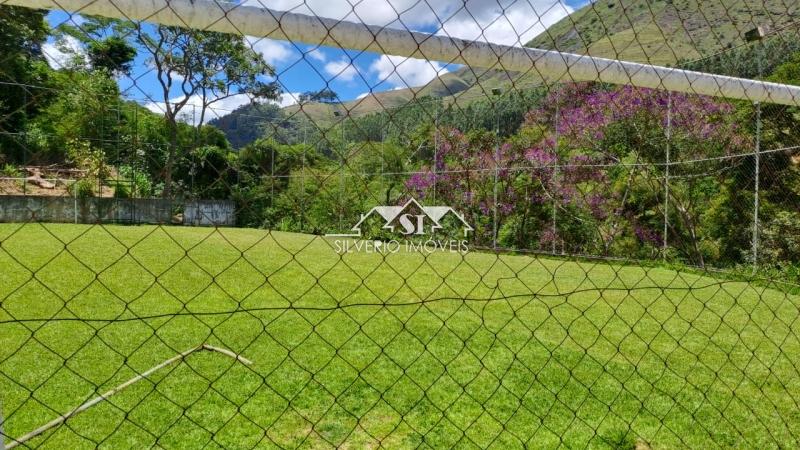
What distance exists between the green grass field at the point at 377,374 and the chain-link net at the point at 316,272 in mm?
19

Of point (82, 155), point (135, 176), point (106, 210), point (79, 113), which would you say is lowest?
point (106, 210)

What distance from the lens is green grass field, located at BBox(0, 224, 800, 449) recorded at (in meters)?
2.09

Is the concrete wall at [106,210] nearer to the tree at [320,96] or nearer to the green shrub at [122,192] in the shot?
the green shrub at [122,192]

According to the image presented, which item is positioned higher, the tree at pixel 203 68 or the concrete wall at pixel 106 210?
the tree at pixel 203 68

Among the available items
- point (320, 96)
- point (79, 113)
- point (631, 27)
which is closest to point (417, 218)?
point (79, 113)

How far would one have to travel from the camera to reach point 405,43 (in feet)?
4.49

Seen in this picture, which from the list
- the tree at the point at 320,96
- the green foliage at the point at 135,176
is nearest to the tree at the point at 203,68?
the tree at the point at 320,96

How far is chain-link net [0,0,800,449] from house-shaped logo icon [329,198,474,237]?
2894 mm

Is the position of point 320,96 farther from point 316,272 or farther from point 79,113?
point 316,272

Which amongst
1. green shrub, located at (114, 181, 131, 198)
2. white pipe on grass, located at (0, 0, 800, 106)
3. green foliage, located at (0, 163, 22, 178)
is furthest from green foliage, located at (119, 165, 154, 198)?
white pipe on grass, located at (0, 0, 800, 106)

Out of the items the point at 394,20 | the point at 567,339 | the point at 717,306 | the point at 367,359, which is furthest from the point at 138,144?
the point at 717,306

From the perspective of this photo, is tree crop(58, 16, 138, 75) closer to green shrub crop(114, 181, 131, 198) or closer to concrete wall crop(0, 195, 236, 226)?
concrete wall crop(0, 195, 236, 226)

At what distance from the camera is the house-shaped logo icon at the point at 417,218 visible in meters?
10.1

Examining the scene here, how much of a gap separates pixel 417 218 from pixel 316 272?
4855 millimetres
